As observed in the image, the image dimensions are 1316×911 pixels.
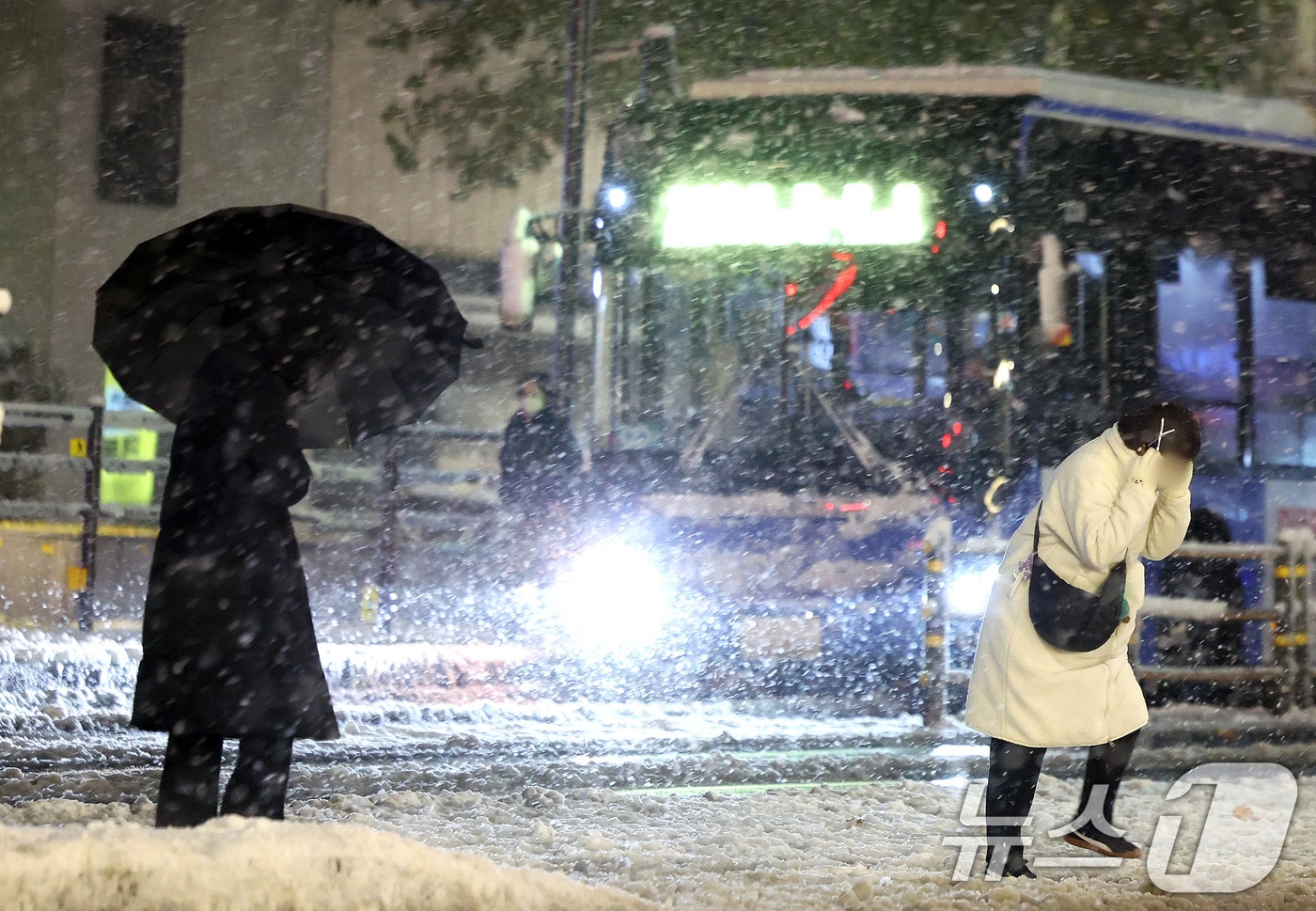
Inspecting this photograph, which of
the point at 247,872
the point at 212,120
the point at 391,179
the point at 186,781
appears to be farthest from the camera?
the point at 212,120

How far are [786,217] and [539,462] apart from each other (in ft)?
8.26

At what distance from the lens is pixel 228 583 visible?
4.07m

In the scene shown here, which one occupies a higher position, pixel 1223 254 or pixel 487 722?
pixel 1223 254

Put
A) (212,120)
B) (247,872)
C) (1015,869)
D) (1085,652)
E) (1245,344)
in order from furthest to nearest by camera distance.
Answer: (212,120) → (1245,344) → (1015,869) → (1085,652) → (247,872)

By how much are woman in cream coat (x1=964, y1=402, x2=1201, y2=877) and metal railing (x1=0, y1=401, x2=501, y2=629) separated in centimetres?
824

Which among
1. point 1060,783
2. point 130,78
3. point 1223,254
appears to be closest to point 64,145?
point 130,78

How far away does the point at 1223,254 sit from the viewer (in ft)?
31.5

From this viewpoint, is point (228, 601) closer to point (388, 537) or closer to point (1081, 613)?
point (1081, 613)

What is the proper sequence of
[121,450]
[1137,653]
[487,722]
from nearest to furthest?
[487,722] → [1137,653] → [121,450]

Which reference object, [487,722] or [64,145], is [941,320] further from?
[64,145]

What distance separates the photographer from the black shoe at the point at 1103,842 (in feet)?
15.1

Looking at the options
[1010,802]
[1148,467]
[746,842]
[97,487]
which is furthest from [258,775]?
[97,487]

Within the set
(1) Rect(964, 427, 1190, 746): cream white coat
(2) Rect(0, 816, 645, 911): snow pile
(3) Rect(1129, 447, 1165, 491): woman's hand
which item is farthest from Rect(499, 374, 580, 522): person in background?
(2) Rect(0, 816, 645, 911): snow pile

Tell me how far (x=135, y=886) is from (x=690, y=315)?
672 cm
